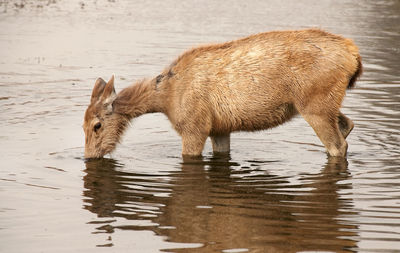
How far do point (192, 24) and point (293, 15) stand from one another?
398cm

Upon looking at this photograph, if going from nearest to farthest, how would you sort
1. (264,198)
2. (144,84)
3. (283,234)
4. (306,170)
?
(283,234) → (264,198) → (306,170) → (144,84)

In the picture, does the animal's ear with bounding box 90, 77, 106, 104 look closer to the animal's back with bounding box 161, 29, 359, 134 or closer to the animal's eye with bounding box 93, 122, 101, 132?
the animal's eye with bounding box 93, 122, 101, 132

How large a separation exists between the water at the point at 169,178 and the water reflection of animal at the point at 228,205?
0.7 inches

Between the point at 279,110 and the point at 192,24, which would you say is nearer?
the point at 279,110

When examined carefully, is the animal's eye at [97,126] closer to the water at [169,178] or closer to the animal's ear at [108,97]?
the animal's ear at [108,97]

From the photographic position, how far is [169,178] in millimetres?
9828

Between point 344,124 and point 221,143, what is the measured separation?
1.76 metres

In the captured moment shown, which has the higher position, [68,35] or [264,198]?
[68,35]

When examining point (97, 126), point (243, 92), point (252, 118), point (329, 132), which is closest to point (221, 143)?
point (252, 118)

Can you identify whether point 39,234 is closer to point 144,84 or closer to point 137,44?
point 144,84

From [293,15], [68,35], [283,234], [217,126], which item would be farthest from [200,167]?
[293,15]

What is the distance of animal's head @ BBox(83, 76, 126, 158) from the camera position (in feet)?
36.0

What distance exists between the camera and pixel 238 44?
1083 cm

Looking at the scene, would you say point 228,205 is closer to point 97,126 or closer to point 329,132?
point 329,132
